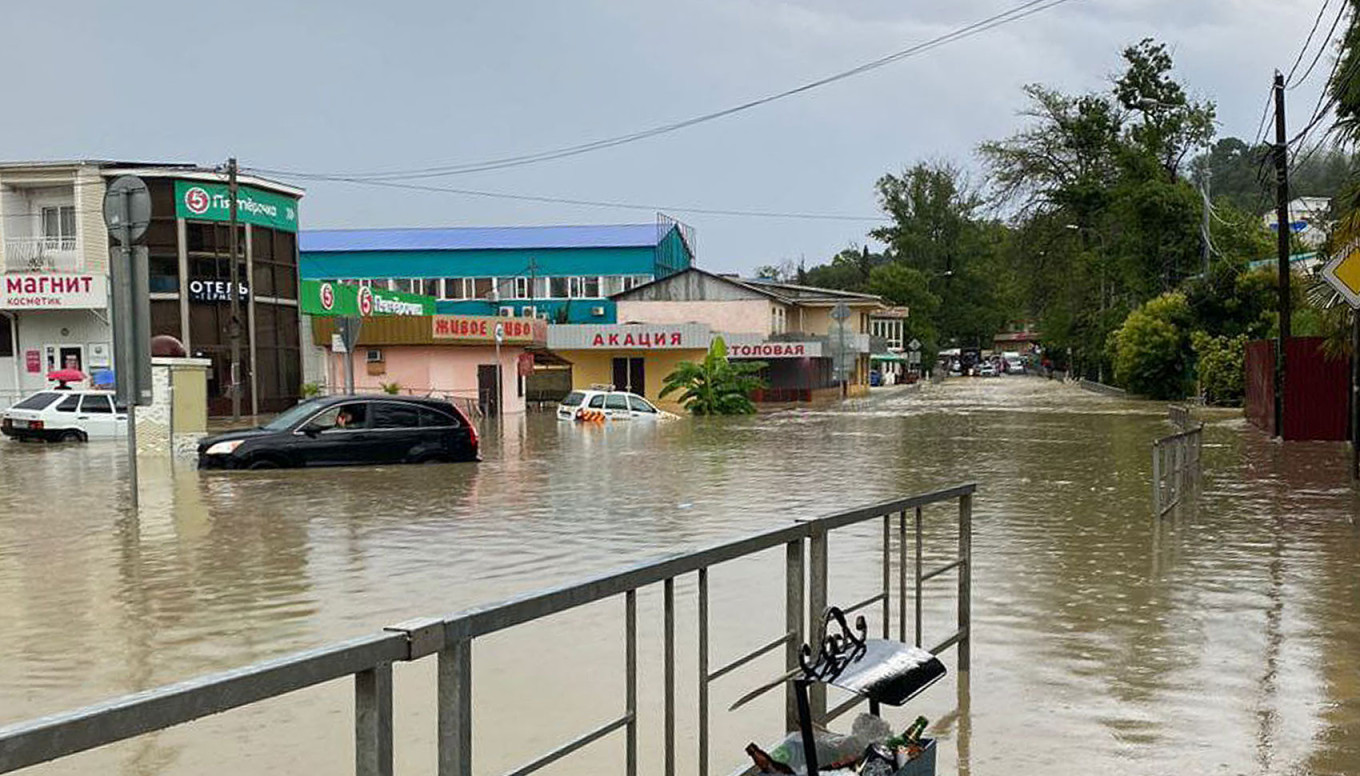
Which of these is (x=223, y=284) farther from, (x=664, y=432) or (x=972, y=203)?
(x=972, y=203)

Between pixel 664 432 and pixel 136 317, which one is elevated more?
pixel 136 317

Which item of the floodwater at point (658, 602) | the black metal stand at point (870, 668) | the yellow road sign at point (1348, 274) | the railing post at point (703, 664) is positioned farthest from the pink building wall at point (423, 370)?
the black metal stand at point (870, 668)

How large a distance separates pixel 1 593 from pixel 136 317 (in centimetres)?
478

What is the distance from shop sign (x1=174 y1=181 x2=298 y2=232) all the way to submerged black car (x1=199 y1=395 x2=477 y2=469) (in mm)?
23281

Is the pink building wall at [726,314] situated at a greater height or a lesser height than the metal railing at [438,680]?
greater

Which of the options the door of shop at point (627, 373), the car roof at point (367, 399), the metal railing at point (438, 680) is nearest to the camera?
the metal railing at point (438, 680)

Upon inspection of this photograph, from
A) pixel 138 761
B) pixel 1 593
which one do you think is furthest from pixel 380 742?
pixel 1 593

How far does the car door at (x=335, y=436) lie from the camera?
67.3ft

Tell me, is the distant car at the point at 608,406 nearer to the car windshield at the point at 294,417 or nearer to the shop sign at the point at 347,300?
the shop sign at the point at 347,300

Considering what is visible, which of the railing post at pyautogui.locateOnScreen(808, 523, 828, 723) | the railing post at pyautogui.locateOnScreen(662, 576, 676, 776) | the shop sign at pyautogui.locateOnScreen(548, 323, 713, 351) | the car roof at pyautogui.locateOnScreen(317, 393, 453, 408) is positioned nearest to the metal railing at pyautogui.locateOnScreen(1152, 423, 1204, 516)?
the railing post at pyautogui.locateOnScreen(808, 523, 828, 723)

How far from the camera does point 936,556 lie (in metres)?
11.5

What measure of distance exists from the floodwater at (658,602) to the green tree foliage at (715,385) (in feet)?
85.8

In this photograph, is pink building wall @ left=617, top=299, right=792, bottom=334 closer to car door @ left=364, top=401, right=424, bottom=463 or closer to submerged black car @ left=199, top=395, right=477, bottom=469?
submerged black car @ left=199, top=395, right=477, bottom=469

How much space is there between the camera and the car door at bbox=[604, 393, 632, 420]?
3956 centimetres
